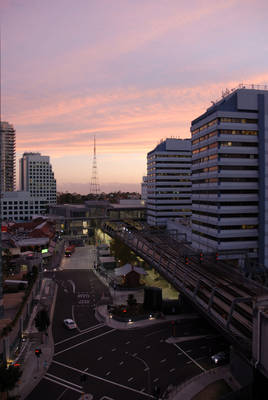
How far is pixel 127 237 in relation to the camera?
9200 centimetres

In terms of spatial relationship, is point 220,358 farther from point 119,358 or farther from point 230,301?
point 119,358

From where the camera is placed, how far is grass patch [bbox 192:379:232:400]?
29.8m

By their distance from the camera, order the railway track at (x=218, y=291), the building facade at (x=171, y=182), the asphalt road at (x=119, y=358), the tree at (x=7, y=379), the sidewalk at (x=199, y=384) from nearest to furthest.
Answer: the tree at (x=7, y=379) → the sidewalk at (x=199, y=384) → the asphalt road at (x=119, y=358) → the railway track at (x=218, y=291) → the building facade at (x=171, y=182)

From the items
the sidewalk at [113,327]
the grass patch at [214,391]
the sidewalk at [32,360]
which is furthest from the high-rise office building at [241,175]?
the sidewalk at [32,360]

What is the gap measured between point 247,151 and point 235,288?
31142 millimetres

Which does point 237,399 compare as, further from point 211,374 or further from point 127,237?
point 127,237

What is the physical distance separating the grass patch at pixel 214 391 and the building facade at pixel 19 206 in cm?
16987

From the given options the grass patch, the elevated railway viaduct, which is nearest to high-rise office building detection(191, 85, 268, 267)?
the elevated railway viaduct

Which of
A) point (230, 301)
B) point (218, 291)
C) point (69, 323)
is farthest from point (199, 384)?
point (69, 323)

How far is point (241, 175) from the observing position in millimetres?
65188

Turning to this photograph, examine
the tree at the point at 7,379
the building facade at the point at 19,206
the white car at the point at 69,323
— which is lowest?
the white car at the point at 69,323

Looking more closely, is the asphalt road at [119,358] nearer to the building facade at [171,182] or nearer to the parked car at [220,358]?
the parked car at [220,358]

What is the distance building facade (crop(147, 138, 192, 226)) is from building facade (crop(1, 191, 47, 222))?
94128 mm

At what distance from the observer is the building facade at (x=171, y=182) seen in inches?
4897
